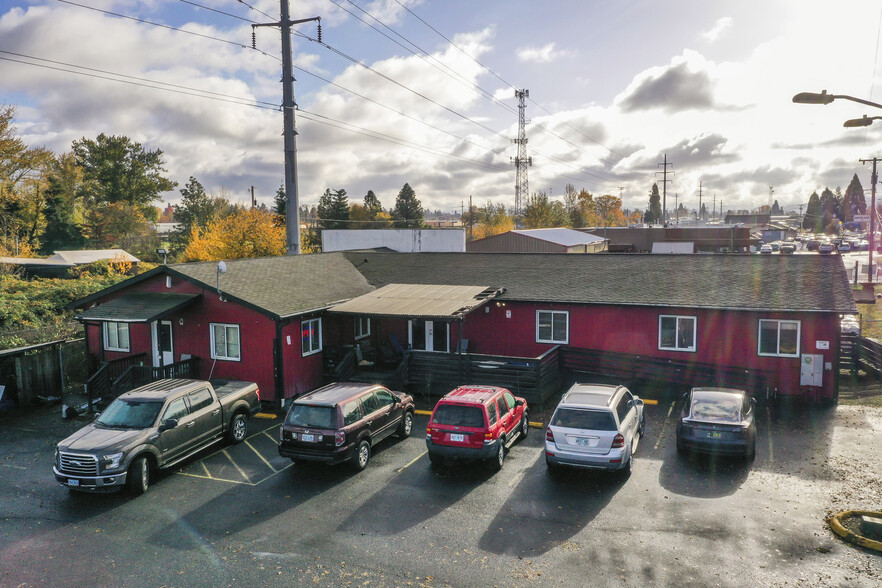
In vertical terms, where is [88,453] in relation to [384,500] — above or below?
above

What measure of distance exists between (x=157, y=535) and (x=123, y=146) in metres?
77.6

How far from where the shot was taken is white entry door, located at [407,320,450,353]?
25.1m

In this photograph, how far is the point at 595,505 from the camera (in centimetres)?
1241

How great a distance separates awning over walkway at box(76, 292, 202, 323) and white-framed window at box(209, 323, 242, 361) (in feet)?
4.60

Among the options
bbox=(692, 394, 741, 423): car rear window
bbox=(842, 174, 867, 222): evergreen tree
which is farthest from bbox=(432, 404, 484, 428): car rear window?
bbox=(842, 174, 867, 222): evergreen tree

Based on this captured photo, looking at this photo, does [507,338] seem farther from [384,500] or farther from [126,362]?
[126,362]

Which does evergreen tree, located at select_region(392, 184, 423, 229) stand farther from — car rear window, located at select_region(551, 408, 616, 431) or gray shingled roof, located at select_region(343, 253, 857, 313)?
car rear window, located at select_region(551, 408, 616, 431)

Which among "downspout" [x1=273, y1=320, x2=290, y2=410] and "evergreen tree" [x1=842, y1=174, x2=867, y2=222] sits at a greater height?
"evergreen tree" [x1=842, y1=174, x2=867, y2=222]

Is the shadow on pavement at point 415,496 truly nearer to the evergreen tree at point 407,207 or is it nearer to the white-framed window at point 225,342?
the white-framed window at point 225,342

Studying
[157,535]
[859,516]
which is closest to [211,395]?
[157,535]

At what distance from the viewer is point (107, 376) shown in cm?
2145

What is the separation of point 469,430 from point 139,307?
13728 millimetres

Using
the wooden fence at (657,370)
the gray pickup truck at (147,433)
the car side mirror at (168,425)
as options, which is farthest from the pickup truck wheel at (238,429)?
the wooden fence at (657,370)

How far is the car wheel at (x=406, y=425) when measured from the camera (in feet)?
55.5
